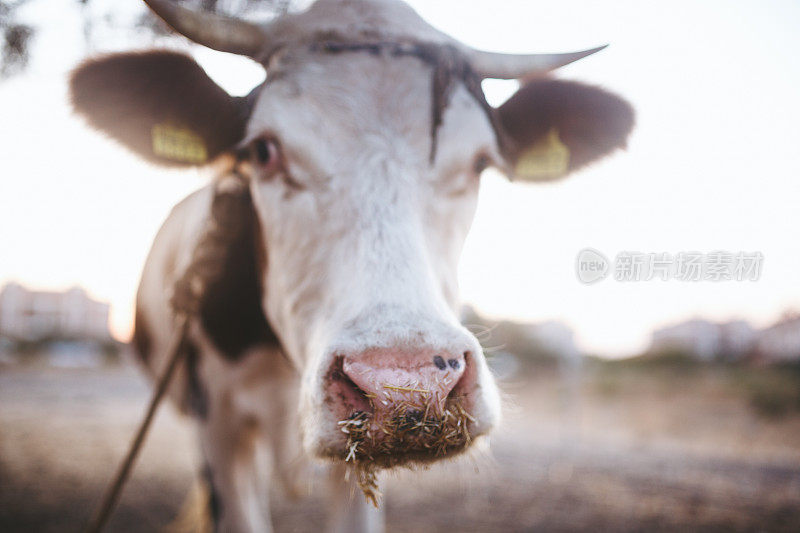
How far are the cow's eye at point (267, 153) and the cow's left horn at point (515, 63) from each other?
0.79 meters

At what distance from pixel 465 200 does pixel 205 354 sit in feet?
4.87

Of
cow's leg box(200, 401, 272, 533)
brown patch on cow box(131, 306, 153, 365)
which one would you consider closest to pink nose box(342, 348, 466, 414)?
cow's leg box(200, 401, 272, 533)

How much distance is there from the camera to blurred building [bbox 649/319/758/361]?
1986cm

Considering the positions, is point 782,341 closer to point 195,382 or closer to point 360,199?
point 195,382

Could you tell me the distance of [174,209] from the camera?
144 inches

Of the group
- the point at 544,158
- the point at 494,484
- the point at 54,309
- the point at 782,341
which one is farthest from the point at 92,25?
the point at 54,309

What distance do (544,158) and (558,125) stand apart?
154mm

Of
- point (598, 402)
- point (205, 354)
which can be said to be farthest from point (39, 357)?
point (205, 354)

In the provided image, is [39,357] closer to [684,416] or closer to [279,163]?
[684,416]

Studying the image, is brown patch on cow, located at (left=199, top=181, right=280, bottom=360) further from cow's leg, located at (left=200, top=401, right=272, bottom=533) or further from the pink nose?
the pink nose

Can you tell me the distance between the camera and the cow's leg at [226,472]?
2.44 meters

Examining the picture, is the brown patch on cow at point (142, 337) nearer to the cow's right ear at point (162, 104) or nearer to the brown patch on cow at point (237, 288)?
the brown patch on cow at point (237, 288)

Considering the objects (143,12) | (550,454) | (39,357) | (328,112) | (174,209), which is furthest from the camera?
(39,357)

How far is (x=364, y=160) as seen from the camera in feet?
4.91
